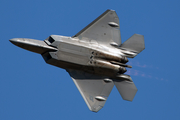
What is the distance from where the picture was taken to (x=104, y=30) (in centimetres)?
3036

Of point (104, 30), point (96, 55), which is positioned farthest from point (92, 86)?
point (104, 30)

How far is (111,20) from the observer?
1203 inches

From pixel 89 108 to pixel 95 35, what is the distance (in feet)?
19.6

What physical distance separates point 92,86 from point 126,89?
9.14 feet

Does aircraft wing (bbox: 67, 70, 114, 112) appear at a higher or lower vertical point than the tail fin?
lower

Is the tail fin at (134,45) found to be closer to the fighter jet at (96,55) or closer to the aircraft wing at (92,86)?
the fighter jet at (96,55)

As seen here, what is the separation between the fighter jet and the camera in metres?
28.5

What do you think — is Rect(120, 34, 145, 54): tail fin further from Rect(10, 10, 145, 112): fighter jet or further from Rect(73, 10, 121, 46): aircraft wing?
Rect(73, 10, 121, 46): aircraft wing

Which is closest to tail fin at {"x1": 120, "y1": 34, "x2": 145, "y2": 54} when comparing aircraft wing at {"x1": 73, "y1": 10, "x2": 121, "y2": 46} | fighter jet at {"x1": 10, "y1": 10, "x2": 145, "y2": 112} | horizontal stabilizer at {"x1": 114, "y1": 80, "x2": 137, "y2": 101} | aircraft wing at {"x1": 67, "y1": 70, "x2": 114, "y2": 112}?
fighter jet at {"x1": 10, "y1": 10, "x2": 145, "y2": 112}

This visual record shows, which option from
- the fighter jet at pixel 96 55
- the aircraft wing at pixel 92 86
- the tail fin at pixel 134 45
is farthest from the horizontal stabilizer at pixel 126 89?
the tail fin at pixel 134 45

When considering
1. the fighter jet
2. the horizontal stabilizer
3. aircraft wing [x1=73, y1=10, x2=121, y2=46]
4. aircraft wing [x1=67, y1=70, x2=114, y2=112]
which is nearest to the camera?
the fighter jet

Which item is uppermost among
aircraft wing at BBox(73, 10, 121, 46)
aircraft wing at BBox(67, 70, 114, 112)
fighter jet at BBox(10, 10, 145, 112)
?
aircraft wing at BBox(73, 10, 121, 46)

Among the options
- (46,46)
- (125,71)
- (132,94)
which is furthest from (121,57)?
(46,46)

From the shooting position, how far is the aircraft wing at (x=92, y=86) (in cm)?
2958
